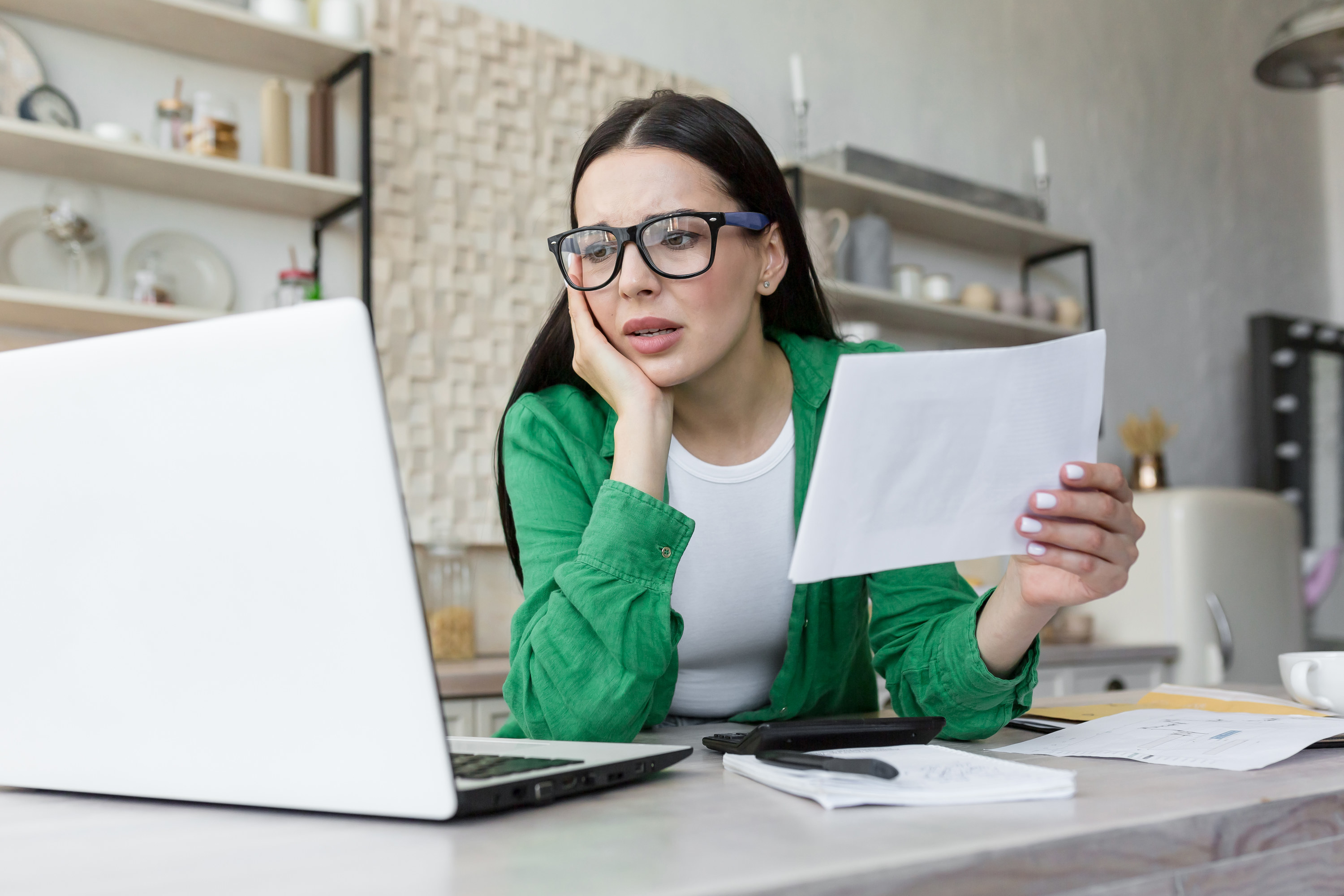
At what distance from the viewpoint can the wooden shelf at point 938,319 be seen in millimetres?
3275

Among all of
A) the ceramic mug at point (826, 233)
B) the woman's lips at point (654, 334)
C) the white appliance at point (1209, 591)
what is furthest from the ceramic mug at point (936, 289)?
the woman's lips at point (654, 334)

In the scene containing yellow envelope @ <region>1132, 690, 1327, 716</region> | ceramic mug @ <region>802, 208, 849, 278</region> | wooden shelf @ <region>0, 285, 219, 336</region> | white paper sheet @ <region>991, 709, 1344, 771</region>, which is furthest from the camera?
ceramic mug @ <region>802, 208, 849, 278</region>

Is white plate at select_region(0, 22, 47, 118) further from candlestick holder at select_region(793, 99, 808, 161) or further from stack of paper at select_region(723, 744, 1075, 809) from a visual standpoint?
stack of paper at select_region(723, 744, 1075, 809)

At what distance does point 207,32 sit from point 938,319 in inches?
90.6

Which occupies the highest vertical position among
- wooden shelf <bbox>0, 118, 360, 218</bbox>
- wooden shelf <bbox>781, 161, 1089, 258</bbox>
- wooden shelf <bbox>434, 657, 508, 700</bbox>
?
wooden shelf <bbox>781, 161, 1089, 258</bbox>

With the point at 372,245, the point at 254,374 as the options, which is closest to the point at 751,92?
the point at 372,245

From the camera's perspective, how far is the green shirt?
0.93 metres

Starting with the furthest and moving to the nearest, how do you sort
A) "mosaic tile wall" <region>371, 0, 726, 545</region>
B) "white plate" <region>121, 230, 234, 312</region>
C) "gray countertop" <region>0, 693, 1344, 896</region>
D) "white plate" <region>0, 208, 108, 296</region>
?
"mosaic tile wall" <region>371, 0, 726, 545</region>, "white plate" <region>121, 230, 234, 312</region>, "white plate" <region>0, 208, 108, 296</region>, "gray countertop" <region>0, 693, 1344, 896</region>

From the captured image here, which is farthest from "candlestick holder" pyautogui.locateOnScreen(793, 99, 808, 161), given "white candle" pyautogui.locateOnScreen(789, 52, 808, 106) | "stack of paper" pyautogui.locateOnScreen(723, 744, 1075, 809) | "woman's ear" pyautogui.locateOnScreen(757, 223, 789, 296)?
"stack of paper" pyautogui.locateOnScreen(723, 744, 1075, 809)

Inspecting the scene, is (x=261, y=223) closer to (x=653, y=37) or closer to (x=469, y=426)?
(x=469, y=426)

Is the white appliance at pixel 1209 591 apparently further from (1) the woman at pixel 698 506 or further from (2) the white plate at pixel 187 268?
(2) the white plate at pixel 187 268

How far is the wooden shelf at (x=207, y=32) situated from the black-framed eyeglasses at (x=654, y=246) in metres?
1.54

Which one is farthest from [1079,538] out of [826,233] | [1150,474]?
[1150,474]

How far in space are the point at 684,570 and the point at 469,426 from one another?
5.12 ft
